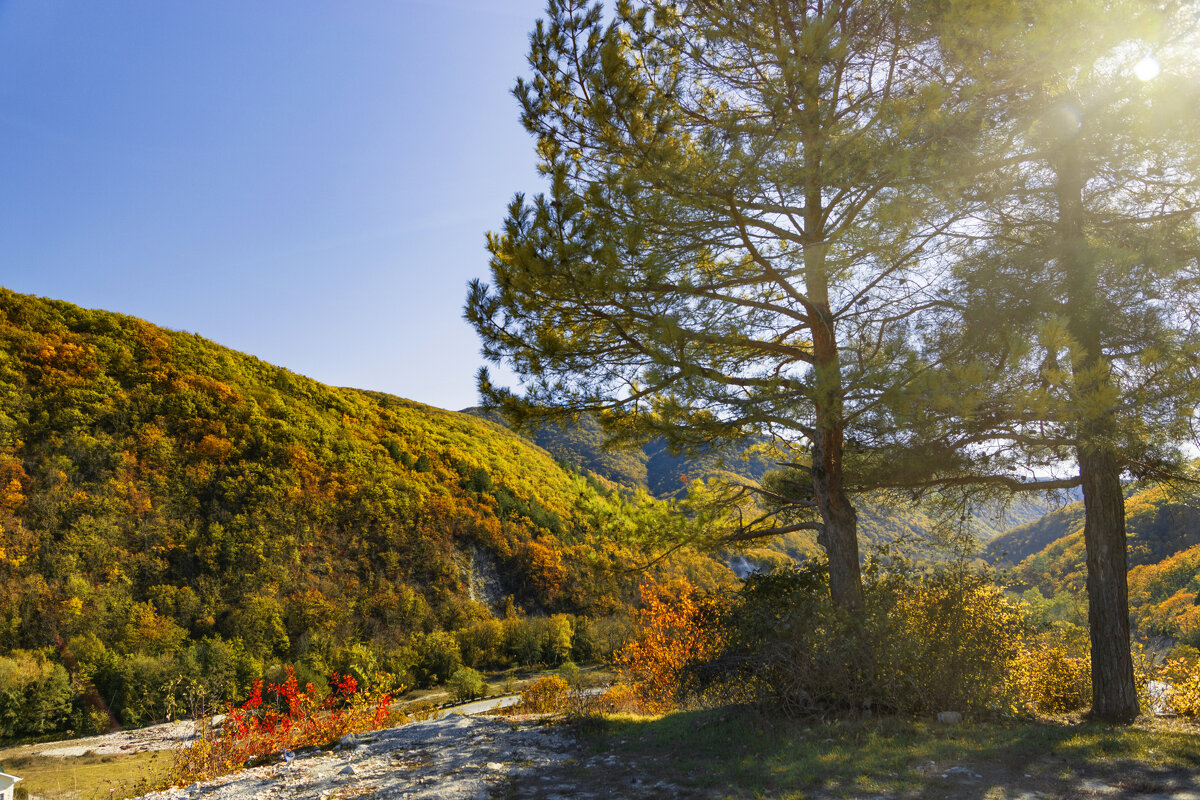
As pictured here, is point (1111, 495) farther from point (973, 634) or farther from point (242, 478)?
point (242, 478)

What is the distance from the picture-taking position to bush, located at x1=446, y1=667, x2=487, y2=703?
61.5 ft

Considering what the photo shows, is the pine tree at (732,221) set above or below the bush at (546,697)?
above

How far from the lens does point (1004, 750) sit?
414cm

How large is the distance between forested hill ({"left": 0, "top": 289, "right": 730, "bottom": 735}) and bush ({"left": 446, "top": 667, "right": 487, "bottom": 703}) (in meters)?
3.52

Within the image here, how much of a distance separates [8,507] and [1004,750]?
2627 centimetres

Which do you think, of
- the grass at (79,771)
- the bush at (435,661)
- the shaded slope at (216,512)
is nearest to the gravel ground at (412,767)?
the grass at (79,771)

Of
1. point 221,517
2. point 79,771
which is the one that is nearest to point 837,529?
point 79,771

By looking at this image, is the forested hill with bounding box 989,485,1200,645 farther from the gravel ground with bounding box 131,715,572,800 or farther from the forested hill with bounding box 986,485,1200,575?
the gravel ground with bounding box 131,715,572,800

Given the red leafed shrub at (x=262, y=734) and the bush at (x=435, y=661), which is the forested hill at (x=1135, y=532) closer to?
the red leafed shrub at (x=262, y=734)

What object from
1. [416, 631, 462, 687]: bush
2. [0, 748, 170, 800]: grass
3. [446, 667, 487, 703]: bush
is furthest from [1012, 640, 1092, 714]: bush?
[416, 631, 462, 687]: bush

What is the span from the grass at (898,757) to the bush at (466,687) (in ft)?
50.2

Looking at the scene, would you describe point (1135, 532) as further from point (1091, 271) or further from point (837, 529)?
point (1091, 271)

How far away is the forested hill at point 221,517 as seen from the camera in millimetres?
18766

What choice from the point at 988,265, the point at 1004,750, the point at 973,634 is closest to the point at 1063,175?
the point at 988,265
